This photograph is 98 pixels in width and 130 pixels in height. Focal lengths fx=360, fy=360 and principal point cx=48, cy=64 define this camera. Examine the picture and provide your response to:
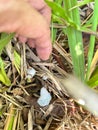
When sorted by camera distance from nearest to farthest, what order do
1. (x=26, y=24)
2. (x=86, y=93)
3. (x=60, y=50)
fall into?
(x=26, y=24) → (x=86, y=93) → (x=60, y=50)

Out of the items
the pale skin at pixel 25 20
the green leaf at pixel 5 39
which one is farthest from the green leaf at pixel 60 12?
the green leaf at pixel 5 39

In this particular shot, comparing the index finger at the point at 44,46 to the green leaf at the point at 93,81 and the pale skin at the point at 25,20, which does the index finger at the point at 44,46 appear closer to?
the pale skin at the point at 25,20

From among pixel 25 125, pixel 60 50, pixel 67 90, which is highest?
pixel 60 50

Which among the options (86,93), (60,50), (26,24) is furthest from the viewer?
(60,50)

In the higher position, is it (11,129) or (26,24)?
(26,24)

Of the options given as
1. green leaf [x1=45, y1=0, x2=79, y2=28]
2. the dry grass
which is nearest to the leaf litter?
the dry grass

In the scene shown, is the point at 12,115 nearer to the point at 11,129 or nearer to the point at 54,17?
the point at 11,129

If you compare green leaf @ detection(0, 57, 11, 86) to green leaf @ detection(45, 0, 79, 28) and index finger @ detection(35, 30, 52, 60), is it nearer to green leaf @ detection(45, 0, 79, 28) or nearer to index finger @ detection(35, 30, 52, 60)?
index finger @ detection(35, 30, 52, 60)

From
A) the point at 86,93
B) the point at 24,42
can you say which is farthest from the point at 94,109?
the point at 24,42
